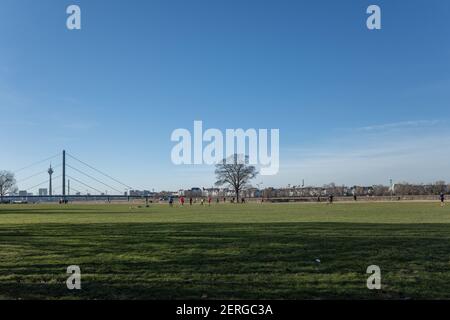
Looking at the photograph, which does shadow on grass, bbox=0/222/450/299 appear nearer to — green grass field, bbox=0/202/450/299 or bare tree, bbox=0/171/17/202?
green grass field, bbox=0/202/450/299

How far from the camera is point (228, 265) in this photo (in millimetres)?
10602

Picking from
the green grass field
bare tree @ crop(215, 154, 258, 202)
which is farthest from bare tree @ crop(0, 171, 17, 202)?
the green grass field

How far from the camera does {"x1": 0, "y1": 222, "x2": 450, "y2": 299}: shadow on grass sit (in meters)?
8.09

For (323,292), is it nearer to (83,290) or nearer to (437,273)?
(437,273)

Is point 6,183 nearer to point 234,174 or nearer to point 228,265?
point 234,174

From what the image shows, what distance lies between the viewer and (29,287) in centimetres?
855

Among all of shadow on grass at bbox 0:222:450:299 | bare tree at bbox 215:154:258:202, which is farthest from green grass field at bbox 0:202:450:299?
bare tree at bbox 215:154:258:202

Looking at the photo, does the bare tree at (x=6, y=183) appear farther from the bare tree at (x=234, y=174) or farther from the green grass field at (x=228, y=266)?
the green grass field at (x=228, y=266)

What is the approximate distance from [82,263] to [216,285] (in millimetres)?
4263

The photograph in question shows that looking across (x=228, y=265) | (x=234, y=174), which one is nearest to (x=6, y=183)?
(x=234, y=174)

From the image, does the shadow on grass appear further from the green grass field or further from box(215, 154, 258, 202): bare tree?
box(215, 154, 258, 202): bare tree

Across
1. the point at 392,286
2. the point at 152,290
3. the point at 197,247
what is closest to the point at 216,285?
the point at 152,290

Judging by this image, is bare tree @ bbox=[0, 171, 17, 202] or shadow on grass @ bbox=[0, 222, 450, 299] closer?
shadow on grass @ bbox=[0, 222, 450, 299]

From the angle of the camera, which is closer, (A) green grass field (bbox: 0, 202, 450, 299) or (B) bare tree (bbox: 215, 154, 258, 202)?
(A) green grass field (bbox: 0, 202, 450, 299)
